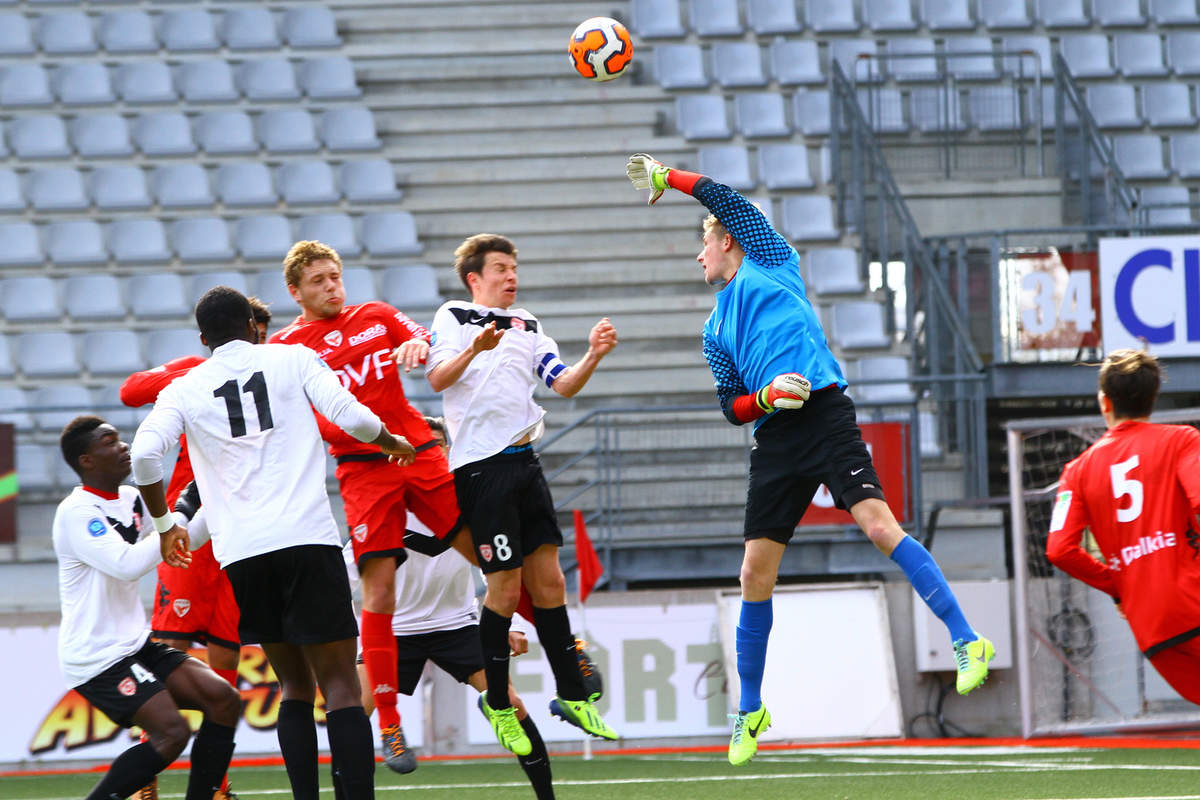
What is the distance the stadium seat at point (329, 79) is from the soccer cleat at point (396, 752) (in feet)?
32.3

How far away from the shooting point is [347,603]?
5012mm

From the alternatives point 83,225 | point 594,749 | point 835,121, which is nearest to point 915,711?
point 594,749

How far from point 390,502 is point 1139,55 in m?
12.1

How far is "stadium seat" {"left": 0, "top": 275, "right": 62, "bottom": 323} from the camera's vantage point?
1387cm

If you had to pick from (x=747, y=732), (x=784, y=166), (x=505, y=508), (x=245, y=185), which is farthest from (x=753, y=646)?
(x=245, y=185)

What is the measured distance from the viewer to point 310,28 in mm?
15914

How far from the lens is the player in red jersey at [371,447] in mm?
6426

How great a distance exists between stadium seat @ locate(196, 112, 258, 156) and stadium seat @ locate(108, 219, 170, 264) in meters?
1.09

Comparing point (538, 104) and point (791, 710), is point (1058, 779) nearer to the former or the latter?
point (791, 710)

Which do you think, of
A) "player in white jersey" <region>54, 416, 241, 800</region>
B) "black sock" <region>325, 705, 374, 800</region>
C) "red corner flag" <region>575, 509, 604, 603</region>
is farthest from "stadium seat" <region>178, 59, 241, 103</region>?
"black sock" <region>325, 705, 374, 800</region>

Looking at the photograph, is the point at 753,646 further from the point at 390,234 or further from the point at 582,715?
the point at 390,234

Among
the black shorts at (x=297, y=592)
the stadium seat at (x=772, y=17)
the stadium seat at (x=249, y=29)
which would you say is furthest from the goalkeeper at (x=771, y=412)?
the stadium seat at (x=249, y=29)

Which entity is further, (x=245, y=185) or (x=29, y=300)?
(x=245, y=185)

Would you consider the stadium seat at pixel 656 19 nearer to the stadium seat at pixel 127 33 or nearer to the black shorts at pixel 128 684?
the stadium seat at pixel 127 33
